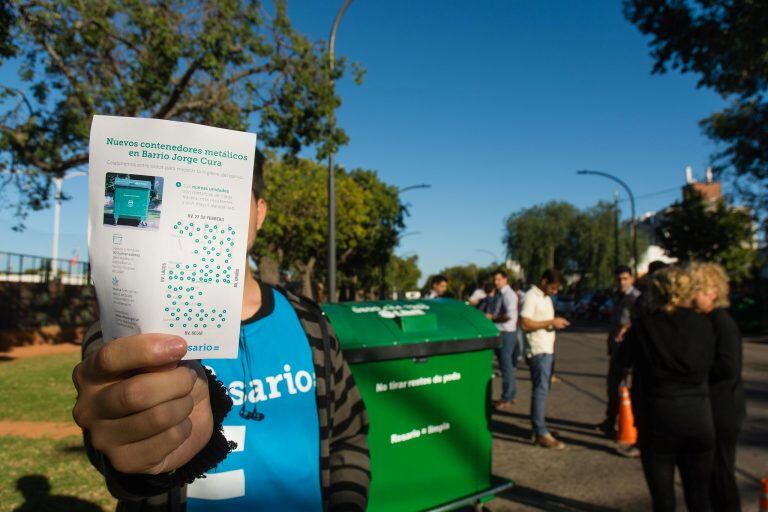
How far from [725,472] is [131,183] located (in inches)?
137

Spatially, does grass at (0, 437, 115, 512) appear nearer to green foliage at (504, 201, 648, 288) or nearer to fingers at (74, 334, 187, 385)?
fingers at (74, 334, 187, 385)

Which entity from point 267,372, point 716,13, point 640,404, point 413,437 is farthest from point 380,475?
point 716,13

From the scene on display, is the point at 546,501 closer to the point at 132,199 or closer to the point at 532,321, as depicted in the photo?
the point at 532,321

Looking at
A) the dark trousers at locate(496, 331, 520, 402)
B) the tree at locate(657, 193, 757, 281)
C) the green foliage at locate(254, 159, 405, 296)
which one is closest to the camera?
the dark trousers at locate(496, 331, 520, 402)

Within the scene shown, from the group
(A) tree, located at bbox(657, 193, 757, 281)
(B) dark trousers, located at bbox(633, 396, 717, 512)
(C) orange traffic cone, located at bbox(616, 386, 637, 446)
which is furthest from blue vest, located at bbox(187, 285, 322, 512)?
(A) tree, located at bbox(657, 193, 757, 281)

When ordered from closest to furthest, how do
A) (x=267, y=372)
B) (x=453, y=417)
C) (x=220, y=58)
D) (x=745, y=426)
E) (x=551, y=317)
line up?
1. (x=267, y=372)
2. (x=453, y=417)
3. (x=551, y=317)
4. (x=745, y=426)
5. (x=220, y=58)

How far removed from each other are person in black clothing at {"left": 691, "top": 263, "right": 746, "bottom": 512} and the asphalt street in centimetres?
122

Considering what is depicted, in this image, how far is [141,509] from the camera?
4.96 ft

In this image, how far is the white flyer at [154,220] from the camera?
96 centimetres

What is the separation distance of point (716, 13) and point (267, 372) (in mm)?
19323

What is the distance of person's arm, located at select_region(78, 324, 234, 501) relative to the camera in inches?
37.3

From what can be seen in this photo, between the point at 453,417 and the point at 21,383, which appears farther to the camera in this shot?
the point at 21,383

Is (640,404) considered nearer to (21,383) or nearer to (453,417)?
(453,417)

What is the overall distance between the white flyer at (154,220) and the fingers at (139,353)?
3 centimetres
